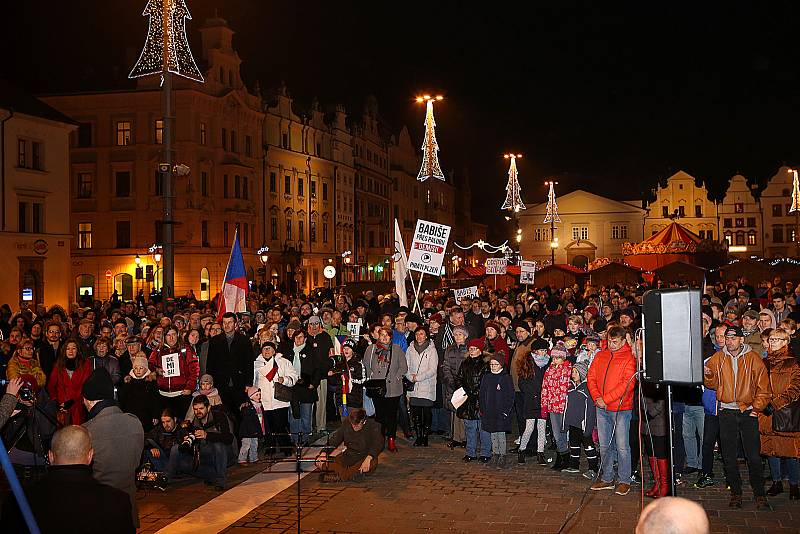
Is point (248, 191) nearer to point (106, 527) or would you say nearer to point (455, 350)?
point (455, 350)

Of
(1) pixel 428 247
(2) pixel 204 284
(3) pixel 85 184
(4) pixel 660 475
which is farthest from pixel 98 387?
(3) pixel 85 184

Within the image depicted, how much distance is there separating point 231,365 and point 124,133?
41.2m

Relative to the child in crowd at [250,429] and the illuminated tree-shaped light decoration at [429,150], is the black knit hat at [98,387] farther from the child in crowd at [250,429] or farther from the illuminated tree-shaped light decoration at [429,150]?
the illuminated tree-shaped light decoration at [429,150]

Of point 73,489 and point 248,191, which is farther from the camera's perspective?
point 248,191

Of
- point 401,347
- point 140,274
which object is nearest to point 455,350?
point 401,347

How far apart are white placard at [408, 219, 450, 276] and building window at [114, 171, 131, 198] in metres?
36.6

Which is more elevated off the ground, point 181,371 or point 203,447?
point 181,371

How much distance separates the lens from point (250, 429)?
38.9 feet

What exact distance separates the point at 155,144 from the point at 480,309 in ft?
117

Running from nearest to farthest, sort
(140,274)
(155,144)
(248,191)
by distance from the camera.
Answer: (140,274) → (155,144) → (248,191)

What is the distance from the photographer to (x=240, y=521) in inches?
356

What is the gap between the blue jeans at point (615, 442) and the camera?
32.8 feet

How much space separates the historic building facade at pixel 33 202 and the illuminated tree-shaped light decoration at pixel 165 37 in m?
20.7

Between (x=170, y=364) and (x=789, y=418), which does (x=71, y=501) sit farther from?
(x=789, y=418)
